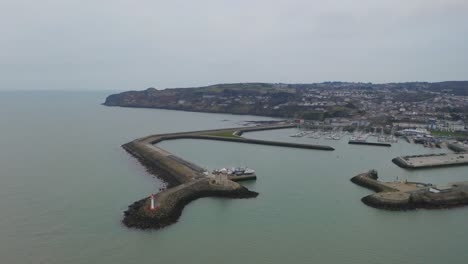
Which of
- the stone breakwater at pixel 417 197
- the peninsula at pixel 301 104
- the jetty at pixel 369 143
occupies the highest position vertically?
the peninsula at pixel 301 104

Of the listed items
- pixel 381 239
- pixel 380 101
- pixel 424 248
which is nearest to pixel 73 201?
pixel 381 239

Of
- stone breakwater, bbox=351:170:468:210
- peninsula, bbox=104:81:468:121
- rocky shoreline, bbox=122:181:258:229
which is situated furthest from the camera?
peninsula, bbox=104:81:468:121

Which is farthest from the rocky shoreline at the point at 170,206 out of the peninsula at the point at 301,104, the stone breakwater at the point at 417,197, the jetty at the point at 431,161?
the peninsula at the point at 301,104

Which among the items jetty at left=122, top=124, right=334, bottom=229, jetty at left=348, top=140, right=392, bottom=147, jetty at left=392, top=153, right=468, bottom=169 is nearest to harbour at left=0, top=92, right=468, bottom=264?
jetty at left=122, top=124, right=334, bottom=229

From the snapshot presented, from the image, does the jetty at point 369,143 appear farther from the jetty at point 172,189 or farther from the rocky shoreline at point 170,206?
the rocky shoreline at point 170,206

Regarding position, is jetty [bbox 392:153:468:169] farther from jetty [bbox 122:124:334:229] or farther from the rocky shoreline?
the rocky shoreline

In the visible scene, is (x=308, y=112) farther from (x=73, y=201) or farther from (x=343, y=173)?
(x=73, y=201)
